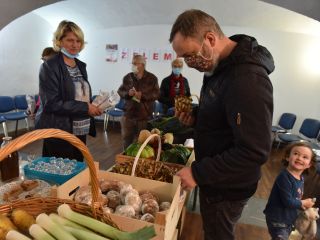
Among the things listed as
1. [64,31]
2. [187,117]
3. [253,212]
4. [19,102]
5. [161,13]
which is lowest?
Result: [253,212]

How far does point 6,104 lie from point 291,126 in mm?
5233

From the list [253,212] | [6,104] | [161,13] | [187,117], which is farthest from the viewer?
[161,13]

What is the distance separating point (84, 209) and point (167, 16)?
5.19 metres

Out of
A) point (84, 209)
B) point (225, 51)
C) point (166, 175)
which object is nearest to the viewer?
point (84, 209)

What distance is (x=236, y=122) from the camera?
0.92 meters

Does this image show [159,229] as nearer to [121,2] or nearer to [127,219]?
[127,219]

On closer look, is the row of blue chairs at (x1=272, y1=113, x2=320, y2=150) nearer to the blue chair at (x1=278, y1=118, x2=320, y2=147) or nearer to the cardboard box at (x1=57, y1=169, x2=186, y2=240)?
the blue chair at (x1=278, y1=118, x2=320, y2=147)

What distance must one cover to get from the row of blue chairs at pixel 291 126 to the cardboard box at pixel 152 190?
316 centimetres

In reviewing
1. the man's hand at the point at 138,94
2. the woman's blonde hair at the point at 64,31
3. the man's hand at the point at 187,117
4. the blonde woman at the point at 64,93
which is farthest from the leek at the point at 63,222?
the man's hand at the point at 138,94

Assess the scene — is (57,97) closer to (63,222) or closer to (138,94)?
(63,222)

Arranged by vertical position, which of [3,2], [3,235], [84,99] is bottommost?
[3,235]

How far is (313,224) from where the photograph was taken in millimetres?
1804

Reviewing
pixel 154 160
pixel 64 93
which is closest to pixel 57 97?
pixel 64 93

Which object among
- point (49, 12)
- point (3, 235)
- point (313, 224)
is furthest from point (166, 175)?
point (49, 12)
